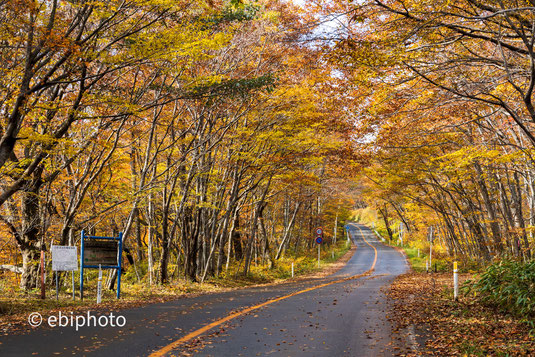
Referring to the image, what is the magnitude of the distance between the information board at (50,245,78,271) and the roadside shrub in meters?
9.38

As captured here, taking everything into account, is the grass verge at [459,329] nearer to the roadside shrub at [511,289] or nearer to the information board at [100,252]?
the roadside shrub at [511,289]

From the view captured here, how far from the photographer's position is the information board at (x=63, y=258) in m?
11.1

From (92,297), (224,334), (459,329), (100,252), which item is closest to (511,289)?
(459,329)

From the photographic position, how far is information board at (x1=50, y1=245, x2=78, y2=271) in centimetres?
1109

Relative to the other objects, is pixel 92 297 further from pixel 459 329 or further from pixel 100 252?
pixel 459 329

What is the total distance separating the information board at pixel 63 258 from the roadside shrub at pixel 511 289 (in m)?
9.38

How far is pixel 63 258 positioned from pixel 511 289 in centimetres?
991

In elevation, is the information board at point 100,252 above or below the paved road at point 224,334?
above

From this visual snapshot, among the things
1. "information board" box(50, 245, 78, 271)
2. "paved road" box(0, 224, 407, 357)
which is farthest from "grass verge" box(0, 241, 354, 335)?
"paved road" box(0, 224, 407, 357)

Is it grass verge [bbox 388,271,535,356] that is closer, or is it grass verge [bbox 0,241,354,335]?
grass verge [bbox 388,271,535,356]

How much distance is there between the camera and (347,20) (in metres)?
8.86

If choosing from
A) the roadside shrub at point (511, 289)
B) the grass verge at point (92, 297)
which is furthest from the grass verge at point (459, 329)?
the grass verge at point (92, 297)

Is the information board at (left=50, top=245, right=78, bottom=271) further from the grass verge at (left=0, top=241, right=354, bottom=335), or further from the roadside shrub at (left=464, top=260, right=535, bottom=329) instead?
the roadside shrub at (left=464, top=260, right=535, bottom=329)

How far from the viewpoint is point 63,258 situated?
36.8 feet
